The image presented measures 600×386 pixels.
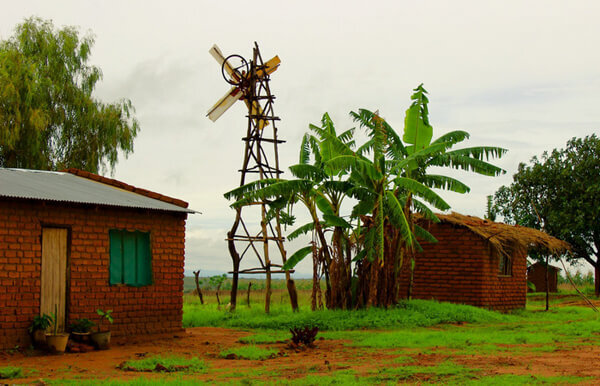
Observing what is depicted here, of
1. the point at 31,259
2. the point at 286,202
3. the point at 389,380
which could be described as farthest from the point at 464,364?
the point at 286,202

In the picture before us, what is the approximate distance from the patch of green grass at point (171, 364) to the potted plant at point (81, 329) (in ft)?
7.07

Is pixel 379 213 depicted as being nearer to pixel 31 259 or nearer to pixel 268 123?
pixel 268 123

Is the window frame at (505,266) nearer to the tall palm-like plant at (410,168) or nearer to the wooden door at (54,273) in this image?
the tall palm-like plant at (410,168)

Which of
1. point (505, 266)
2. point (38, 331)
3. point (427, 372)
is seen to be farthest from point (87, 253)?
point (505, 266)

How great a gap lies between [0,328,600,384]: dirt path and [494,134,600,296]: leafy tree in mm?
18850

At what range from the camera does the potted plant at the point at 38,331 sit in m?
12.4

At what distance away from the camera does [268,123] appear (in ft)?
68.6

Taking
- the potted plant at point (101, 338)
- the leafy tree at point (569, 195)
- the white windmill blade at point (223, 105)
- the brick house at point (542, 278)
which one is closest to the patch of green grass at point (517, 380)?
the potted plant at point (101, 338)

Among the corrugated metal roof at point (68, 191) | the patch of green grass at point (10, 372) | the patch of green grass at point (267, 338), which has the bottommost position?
the patch of green grass at point (267, 338)

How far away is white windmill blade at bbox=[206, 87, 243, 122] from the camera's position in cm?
2175

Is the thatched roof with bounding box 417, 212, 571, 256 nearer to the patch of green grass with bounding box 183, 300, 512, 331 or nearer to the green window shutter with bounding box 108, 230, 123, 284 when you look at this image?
the patch of green grass with bounding box 183, 300, 512, 331

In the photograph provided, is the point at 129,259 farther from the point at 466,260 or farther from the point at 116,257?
the point at 466,260

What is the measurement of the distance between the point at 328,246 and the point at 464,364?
8347 millimetres

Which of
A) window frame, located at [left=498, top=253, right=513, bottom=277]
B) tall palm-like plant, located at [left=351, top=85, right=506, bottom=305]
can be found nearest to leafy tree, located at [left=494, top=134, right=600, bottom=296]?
window frame, located at [left=498, top=253, right=513, bottom=277]
